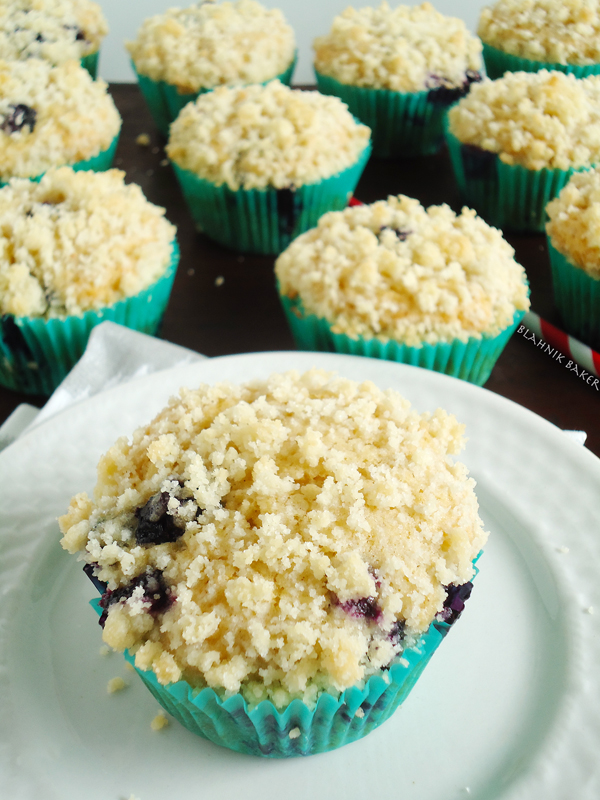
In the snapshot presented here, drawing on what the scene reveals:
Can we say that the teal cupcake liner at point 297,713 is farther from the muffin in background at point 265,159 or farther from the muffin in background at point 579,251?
the muffin in background at point 265,159

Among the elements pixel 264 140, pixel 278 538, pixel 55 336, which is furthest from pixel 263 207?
pixel 278 538

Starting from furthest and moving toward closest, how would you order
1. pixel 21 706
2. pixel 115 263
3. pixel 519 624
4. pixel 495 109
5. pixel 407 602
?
pixel 495 109 → pixel 115 263 → pixel 519 624 → pixel 21 706 → pixel 407 602

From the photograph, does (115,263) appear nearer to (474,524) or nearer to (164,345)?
(164,345)

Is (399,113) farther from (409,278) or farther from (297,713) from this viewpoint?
(297,713)

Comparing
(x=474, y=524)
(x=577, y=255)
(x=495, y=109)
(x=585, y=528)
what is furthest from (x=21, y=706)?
(x=495, y=109)

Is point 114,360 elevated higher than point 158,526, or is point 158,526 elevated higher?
point 158,526

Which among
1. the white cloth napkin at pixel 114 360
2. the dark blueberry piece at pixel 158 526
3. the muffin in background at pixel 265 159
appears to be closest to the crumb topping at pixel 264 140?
the muffin in background at pixel 265 159

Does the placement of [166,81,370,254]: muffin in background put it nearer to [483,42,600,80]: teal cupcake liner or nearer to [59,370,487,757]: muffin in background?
[483,42,600,80]: teal cupcake liner
